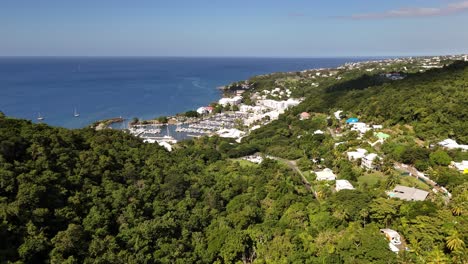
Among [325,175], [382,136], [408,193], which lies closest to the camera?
[408,193]

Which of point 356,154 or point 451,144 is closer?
point 451,144

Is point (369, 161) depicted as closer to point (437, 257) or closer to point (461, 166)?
point (461, 166)

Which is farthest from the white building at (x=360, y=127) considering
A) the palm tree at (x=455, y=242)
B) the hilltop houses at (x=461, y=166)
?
the palm tree at (x=455, y=242)

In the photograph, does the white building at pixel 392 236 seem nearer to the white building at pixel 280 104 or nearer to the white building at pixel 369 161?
the white building at pixel 369 161

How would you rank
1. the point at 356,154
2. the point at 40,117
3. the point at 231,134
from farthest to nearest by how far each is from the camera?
the point at 40,117 → the point at 231,134 → the point at 356,154

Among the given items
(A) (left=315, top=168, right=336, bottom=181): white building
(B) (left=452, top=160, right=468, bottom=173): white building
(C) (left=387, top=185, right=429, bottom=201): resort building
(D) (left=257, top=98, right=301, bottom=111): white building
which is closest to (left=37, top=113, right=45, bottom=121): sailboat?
(D) (left=257, top=98, right=301, bottom=111): white building

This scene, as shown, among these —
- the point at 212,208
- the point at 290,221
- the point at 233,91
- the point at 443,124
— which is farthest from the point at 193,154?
the point at 233,91

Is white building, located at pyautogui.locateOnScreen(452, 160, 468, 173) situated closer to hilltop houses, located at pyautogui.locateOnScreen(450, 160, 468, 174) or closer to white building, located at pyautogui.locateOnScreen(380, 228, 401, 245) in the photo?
hilltop houses, located at pyautogui.locateOnScreen(450, 160, 468, 174)

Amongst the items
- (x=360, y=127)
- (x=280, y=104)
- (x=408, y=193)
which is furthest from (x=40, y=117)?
(x=408, y=193)
